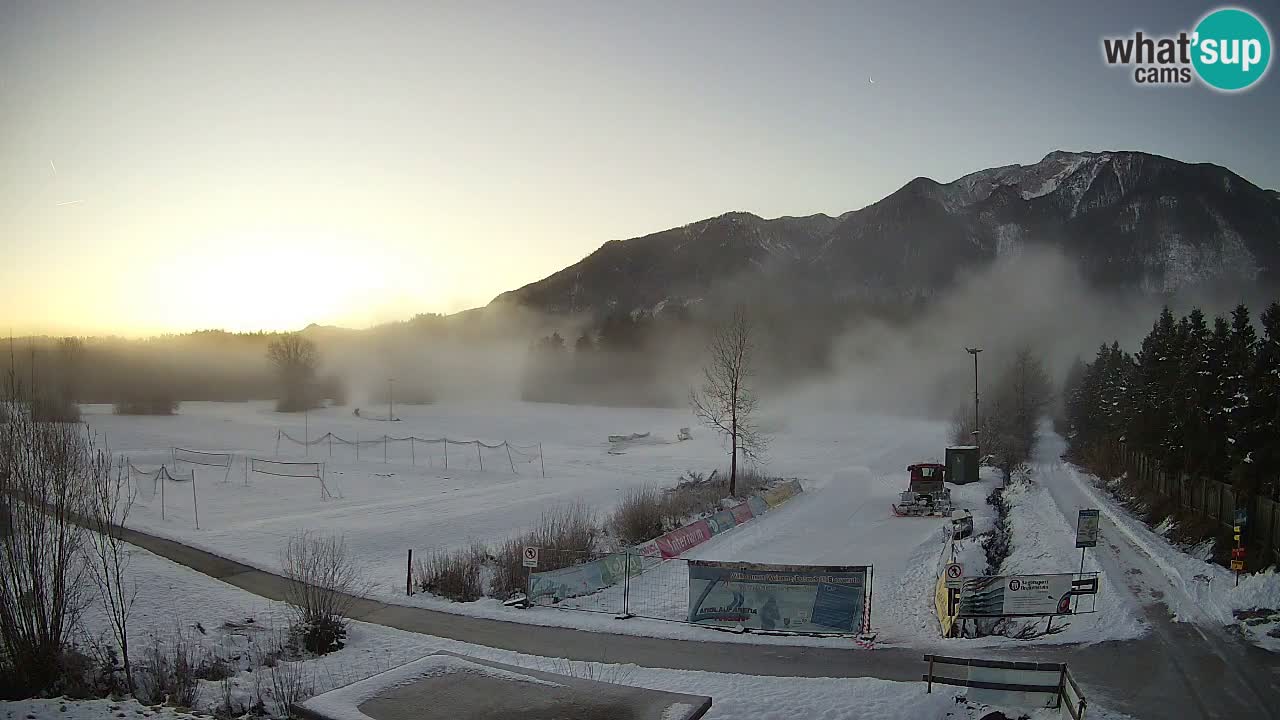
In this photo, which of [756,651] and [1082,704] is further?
[756,651]

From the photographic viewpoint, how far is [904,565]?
2859cm

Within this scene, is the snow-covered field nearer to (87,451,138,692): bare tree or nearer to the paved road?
the paved road

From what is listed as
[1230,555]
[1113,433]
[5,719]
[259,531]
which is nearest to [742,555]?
[1230,555]

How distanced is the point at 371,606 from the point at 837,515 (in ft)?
91.5

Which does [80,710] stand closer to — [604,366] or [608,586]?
[608,586]

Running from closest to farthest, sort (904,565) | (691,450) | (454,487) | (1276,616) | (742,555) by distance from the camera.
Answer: (1276,616)
(904,565)
(742,555)
(454,487)
(691,450)

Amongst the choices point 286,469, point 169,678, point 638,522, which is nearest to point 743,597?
point 169,678

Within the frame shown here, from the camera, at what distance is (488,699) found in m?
9.02

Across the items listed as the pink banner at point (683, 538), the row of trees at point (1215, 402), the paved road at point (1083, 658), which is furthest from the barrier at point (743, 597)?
the row of trees at point (1215, 402)

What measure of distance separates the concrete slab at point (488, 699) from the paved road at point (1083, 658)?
21.9ft

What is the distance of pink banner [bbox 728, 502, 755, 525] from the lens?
123 feet

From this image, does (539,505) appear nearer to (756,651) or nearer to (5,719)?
(756,651)

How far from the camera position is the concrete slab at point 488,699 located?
848 centimetres

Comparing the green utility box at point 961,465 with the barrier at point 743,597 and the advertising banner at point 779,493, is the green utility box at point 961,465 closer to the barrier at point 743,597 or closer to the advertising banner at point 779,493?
the advertising banner at point 779,493
